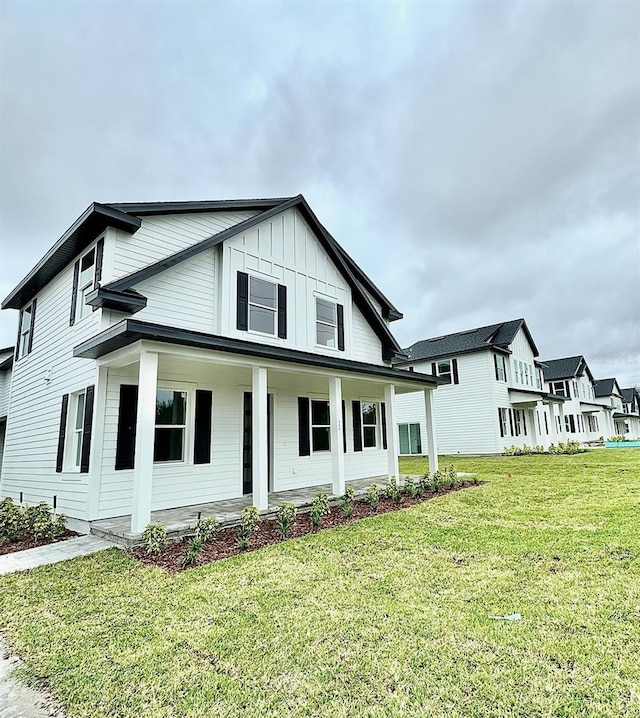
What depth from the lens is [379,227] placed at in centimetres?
2206

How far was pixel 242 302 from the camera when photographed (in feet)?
31.1

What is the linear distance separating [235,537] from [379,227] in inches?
755

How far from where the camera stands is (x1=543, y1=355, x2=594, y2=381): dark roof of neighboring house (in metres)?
36.5

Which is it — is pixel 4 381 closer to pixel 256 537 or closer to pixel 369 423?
pixel 369 423

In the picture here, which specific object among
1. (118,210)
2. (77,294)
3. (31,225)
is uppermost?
(31,225)

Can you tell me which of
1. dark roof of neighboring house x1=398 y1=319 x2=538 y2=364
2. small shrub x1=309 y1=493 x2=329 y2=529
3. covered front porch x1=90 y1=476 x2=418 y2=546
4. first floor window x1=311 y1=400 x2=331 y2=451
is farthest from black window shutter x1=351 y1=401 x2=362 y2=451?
dark roof of neighboring house x1=398 y1=319 x2=538 y2=364

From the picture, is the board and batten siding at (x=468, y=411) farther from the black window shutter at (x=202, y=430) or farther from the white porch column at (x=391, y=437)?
the black window shutter at (x=202, y=430)

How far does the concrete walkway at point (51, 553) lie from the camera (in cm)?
542

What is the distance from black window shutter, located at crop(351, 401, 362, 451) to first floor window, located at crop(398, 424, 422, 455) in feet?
43.8

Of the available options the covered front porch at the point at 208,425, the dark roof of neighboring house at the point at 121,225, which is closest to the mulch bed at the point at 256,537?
the covered front porch at the point at 208,425

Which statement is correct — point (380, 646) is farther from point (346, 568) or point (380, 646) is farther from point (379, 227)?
point (379, 227)

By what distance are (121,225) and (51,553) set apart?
19.1 feet

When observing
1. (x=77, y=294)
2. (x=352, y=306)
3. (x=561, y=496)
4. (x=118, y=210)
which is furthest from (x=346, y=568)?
(x=352, y=306)

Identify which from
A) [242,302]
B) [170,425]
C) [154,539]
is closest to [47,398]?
[170,425]
